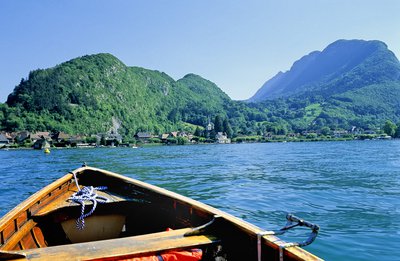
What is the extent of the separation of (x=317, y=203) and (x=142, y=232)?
9.59 metres

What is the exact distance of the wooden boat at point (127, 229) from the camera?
13.4 feet

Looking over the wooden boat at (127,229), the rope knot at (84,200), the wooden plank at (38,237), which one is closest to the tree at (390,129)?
the wooden boat at (127,229)

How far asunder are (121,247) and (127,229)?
3453 mm

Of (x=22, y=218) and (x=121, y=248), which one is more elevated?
(x=121, y=248)

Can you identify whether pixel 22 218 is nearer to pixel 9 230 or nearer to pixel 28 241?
pixel 28 241

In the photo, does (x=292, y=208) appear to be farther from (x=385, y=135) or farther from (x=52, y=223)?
(x=385, y=135)

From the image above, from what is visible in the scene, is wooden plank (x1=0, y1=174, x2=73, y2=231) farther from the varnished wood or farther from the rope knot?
the varnished wood

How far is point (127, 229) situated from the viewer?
7559 millimetres

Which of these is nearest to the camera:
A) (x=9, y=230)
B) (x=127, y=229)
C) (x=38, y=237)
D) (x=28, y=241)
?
(x=9, y=230)

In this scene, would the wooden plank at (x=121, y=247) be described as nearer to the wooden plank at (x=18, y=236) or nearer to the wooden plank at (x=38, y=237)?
the wooden plank at (x=18, y=236)

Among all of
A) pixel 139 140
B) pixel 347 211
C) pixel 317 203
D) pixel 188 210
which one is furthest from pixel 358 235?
pixel 139 140

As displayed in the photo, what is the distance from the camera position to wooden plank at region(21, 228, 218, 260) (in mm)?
3988

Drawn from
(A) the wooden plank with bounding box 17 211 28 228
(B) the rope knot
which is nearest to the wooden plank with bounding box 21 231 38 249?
(A) the wooden plank with bounding box 17 211 28 228

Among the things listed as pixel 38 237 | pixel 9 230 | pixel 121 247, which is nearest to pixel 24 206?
pixel 38 237
